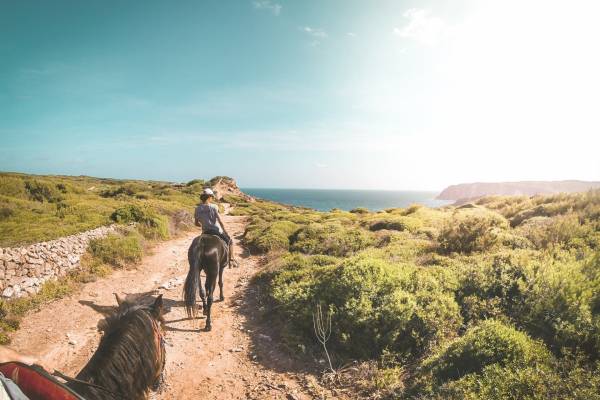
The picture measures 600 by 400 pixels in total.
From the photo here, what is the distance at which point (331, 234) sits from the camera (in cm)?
1478

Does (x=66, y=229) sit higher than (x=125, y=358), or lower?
higher

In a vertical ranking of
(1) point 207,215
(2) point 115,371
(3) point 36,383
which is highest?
(1) point 207,215

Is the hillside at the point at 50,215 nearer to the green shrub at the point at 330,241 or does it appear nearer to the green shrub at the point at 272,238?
the green shrub at the point at 272,238

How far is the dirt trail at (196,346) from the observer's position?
556cm

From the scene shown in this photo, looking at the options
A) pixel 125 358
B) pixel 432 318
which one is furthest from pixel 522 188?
pixel 125 358

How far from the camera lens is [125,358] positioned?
Result: 11.1 feet

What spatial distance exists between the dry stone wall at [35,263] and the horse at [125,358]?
7.26 m

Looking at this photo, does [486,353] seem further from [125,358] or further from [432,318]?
[125,358]

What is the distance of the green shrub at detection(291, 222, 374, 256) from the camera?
1327 cm

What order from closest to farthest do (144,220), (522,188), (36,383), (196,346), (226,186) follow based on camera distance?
1. (36,383)
2. (196,346)
3. (144,220)
4. (226,186)
5. (522,188)

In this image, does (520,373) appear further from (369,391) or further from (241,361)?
(241,361)

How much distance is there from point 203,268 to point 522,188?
111204 mm

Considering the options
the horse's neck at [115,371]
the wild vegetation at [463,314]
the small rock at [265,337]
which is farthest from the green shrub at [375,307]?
the horse's neck at [115,371]

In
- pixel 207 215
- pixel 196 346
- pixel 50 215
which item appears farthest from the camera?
pixel 50 215
